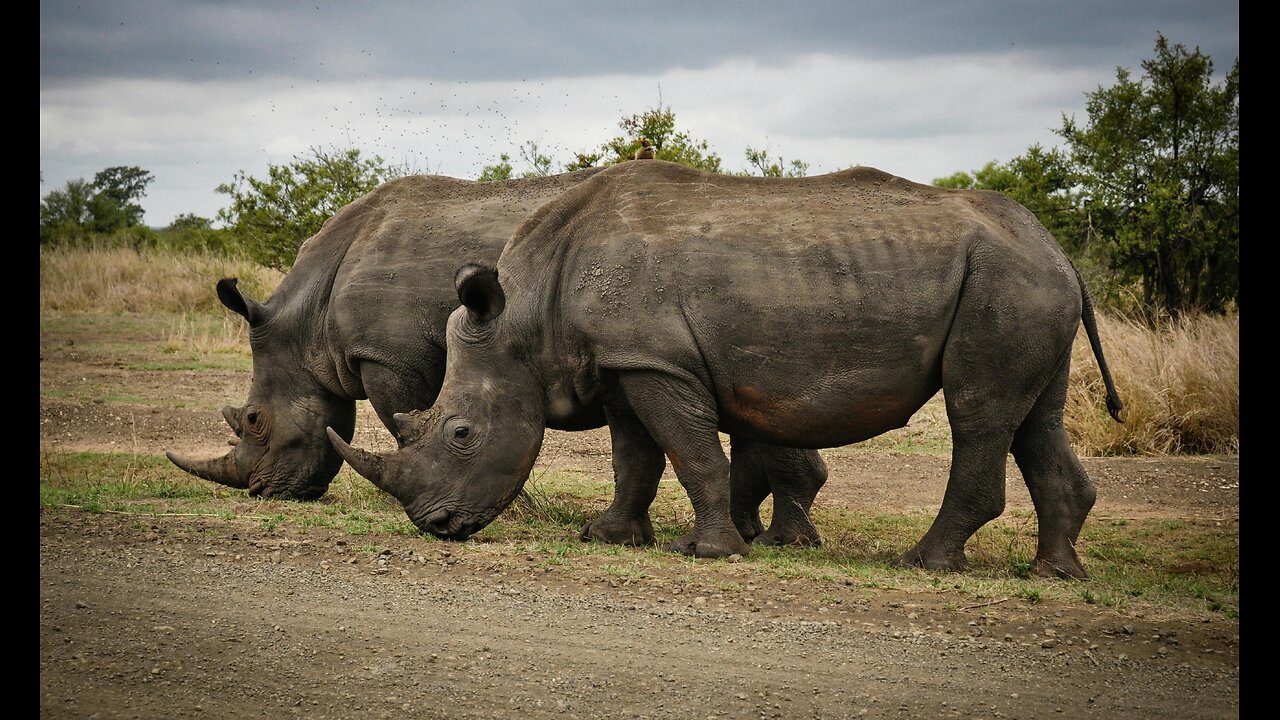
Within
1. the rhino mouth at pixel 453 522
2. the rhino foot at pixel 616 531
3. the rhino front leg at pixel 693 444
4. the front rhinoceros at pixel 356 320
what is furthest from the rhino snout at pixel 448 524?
the front rhinoceros at pixel 356 320

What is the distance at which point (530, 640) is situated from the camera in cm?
565

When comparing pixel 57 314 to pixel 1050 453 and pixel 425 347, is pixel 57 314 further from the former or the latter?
pixel 1050 453

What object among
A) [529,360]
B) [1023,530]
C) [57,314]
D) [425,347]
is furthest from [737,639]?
[57,314]

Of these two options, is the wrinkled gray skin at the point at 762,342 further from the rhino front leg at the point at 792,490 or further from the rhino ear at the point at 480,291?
the rhino front leg at the point at 792,490

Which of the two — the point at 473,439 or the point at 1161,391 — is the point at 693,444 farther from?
the point at 1161,391

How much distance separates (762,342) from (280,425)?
3.89 meters

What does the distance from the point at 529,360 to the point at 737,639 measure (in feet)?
8.71

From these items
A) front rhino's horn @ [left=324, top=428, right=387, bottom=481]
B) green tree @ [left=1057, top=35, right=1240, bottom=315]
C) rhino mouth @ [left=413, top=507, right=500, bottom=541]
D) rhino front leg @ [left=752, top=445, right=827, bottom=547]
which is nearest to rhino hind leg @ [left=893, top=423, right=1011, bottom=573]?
rhino front leg @ [left=752, top=445, right=827, bottom=547]

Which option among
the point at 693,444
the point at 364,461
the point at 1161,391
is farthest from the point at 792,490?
the point at 1161,391

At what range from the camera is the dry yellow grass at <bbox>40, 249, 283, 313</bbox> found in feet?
80.4

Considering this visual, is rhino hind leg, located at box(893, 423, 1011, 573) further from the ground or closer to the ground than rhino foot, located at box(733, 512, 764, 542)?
further from the ground

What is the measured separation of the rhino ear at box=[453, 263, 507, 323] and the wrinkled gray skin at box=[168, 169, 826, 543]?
3.58 ft

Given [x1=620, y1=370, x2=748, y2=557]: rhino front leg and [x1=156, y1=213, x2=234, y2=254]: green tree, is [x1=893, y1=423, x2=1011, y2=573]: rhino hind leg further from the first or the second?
[x1=156, y1=213, x2=234, y2=254]: green tree

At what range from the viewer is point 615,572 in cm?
685
